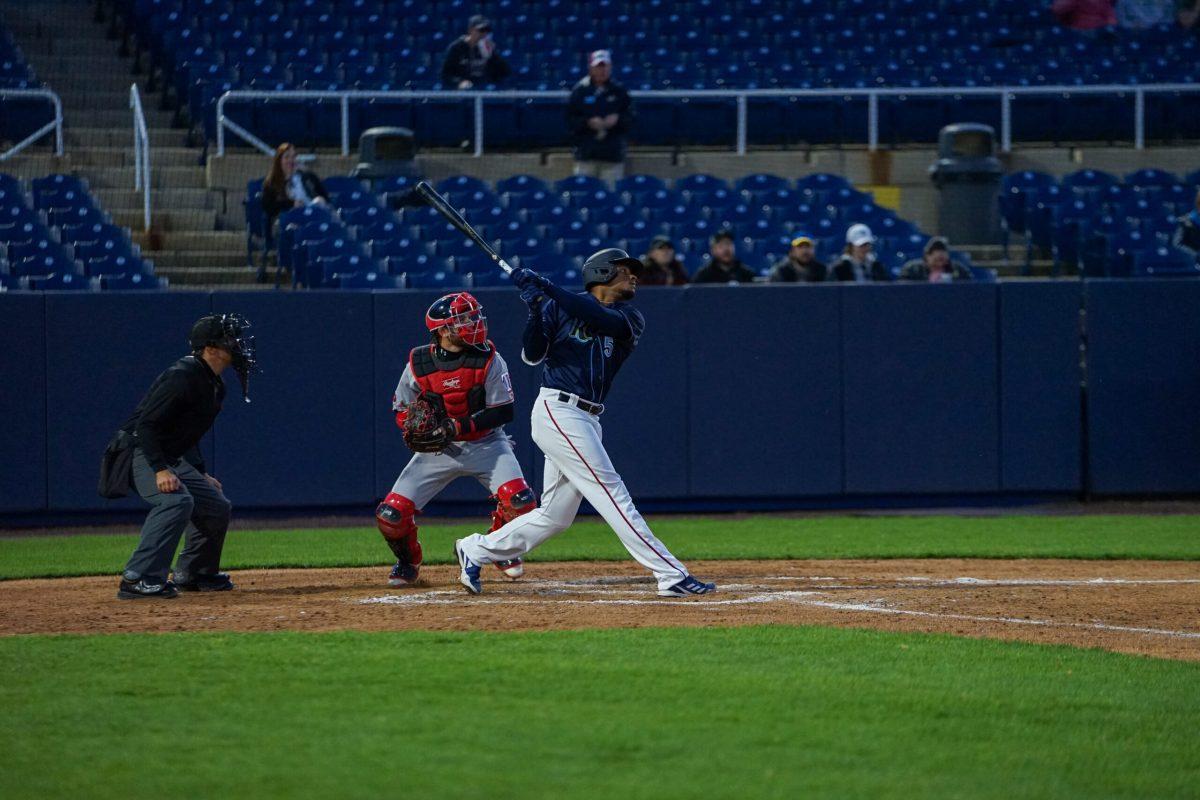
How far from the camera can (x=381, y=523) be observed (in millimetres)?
9461

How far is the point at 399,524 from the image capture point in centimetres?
946

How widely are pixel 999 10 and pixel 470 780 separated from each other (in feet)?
68.1

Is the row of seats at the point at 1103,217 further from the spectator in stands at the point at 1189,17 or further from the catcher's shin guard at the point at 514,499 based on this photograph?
the catcher's shin guard at the point at 514,499

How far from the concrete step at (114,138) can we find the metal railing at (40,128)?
49cm

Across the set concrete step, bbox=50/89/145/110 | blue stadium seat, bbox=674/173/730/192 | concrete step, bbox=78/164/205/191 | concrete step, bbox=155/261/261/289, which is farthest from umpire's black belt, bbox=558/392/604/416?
concrete step, bbox=50/89/145/110

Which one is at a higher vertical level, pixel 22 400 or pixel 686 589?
pixel 22 400

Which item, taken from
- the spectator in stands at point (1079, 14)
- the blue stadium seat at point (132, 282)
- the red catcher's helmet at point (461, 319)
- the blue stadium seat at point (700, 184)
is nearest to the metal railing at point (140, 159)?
the blue stadium seat at point (132, 282)

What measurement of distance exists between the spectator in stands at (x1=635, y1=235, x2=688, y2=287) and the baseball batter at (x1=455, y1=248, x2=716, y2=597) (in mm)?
5811

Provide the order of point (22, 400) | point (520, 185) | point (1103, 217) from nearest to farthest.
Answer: point (22, 400) < point (520, 185) < point (1103, 217)

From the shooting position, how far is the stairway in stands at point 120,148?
1694 centimetres

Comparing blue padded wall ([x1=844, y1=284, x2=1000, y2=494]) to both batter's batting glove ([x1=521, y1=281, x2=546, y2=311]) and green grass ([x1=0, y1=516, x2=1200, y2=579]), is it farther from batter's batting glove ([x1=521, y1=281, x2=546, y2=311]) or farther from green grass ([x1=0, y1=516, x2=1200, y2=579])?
batter's batting glove ([x1=521, y1=281, x2=546, y2=311])

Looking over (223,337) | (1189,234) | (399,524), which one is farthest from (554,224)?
(223,337)

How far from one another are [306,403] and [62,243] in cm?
336

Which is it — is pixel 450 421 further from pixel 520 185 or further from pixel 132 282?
pixel 520 185
